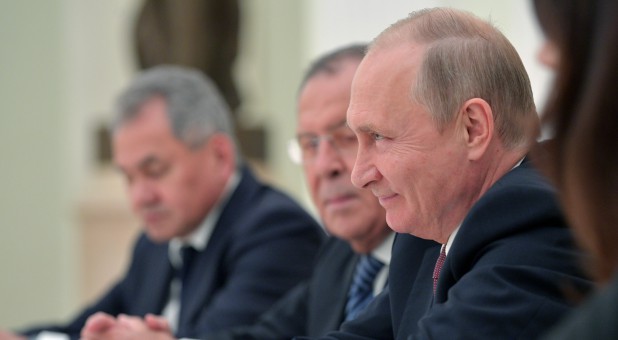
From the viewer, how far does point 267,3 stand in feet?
27.4

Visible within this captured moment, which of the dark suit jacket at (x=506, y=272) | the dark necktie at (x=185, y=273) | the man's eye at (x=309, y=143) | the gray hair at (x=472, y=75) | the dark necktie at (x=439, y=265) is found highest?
the gray hair at (x=472, y=75)

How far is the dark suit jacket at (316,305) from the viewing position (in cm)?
260

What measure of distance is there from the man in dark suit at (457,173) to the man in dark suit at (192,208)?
4.72 feet

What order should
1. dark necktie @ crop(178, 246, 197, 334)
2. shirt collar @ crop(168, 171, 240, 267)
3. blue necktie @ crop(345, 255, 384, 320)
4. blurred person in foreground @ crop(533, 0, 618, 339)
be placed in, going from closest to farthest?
blurred person in foreground @ crop(533, 0, 618, 339)
blue necktie @ crop(345, 255, 384, 320)
dark necktie @ crop(178, 246, 197, 334)
shirt collar @ crop(168, 171, 240, 267)

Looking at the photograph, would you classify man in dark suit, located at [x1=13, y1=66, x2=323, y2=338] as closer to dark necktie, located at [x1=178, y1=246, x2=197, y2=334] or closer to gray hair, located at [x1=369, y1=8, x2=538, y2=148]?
dark necktie, located at [x1=178, y1=246, x2=197, y2=334]

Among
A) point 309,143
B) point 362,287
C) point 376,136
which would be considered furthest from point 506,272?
point 309,143

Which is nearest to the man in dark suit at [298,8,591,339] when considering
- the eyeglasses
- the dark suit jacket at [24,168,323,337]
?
the eyeglasses

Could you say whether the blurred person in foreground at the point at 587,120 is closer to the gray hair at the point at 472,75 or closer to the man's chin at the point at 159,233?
the gray hair at the point at 472,75

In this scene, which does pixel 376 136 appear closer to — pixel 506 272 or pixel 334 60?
pixel 506 272

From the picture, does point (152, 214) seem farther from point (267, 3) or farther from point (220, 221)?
point (267, 3)

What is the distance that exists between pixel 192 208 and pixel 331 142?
0.98m

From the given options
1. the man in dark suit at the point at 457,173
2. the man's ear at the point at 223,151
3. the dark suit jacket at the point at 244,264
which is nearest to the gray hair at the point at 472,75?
the man in dark suit at the point at 457,173

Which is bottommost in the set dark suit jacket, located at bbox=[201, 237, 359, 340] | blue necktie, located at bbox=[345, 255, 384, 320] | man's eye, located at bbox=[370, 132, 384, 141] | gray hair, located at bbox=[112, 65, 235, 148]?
dark suit jacket, located at bbox=[201, 237, 359, 340]

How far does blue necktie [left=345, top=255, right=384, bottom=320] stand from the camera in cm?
253
